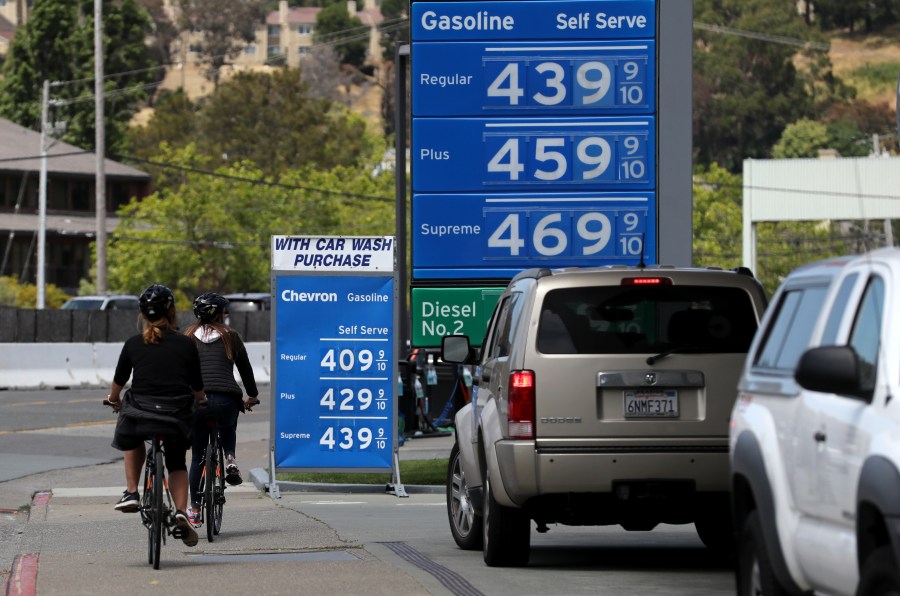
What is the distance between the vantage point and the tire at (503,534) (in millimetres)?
11383

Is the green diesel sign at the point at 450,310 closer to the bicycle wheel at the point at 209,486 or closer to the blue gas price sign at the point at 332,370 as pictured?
the blue gas price sign at the point at 332,370

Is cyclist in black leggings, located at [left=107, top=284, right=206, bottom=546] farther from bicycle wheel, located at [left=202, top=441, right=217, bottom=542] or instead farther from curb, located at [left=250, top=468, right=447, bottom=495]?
curb, located at [left=250, top=468, right=447, bottom=495]

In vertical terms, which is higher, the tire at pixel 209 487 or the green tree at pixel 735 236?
the green tree at pixel 735 236

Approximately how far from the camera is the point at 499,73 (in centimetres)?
1986

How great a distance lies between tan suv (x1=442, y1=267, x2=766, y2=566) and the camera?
10828 millimetres

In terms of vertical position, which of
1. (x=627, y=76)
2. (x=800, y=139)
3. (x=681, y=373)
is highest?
(x=800, y=139)

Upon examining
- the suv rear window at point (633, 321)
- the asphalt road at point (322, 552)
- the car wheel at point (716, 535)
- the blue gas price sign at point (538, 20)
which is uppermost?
the blue gas price sign at point (538, 20)

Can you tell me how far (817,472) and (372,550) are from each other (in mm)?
6232

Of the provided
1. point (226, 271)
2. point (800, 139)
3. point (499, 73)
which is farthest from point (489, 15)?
point (800, 139)

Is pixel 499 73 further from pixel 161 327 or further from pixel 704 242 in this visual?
pixel 704 242

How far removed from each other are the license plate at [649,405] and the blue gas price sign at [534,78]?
908 cm

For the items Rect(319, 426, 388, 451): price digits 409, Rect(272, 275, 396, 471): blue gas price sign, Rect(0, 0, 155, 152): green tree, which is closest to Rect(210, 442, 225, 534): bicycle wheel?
Rect(272, 275, 396, 471): blue gas price sign

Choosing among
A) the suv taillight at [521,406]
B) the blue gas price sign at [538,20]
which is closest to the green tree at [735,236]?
the blue gas price sign at [538,20]

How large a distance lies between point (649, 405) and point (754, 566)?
11.0 feet
